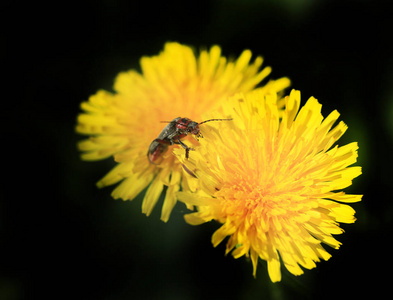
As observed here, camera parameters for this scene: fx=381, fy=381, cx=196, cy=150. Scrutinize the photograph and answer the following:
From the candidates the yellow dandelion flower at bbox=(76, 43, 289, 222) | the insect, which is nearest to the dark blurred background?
the yellow dandelion flower at bbox=(76, 43, 289, 222)

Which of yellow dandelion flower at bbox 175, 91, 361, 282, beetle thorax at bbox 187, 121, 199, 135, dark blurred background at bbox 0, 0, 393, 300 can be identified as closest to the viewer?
yellow dandelion flower at bbox 175, 91, 361, 282

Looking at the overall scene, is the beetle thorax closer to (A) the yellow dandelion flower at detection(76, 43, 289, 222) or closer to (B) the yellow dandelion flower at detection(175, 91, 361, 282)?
(B) the yellow dandelion flower at detection(175, 91, 361, 282)

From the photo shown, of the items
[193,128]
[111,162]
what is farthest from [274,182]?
[111,162]

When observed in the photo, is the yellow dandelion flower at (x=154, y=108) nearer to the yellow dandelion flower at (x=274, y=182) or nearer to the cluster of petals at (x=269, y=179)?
the cluster of petals at (x=269, y=179)

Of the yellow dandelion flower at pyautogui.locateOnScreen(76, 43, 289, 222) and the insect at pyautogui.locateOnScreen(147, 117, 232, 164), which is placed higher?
the yellow dandelion flower at pyautogui.locateOnScreen(76, 43, 289, 222)

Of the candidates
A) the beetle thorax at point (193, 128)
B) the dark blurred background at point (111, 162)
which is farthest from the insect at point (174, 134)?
the dark blurred background at point (111, 162)

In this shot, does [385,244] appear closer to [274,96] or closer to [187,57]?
[274,96]
